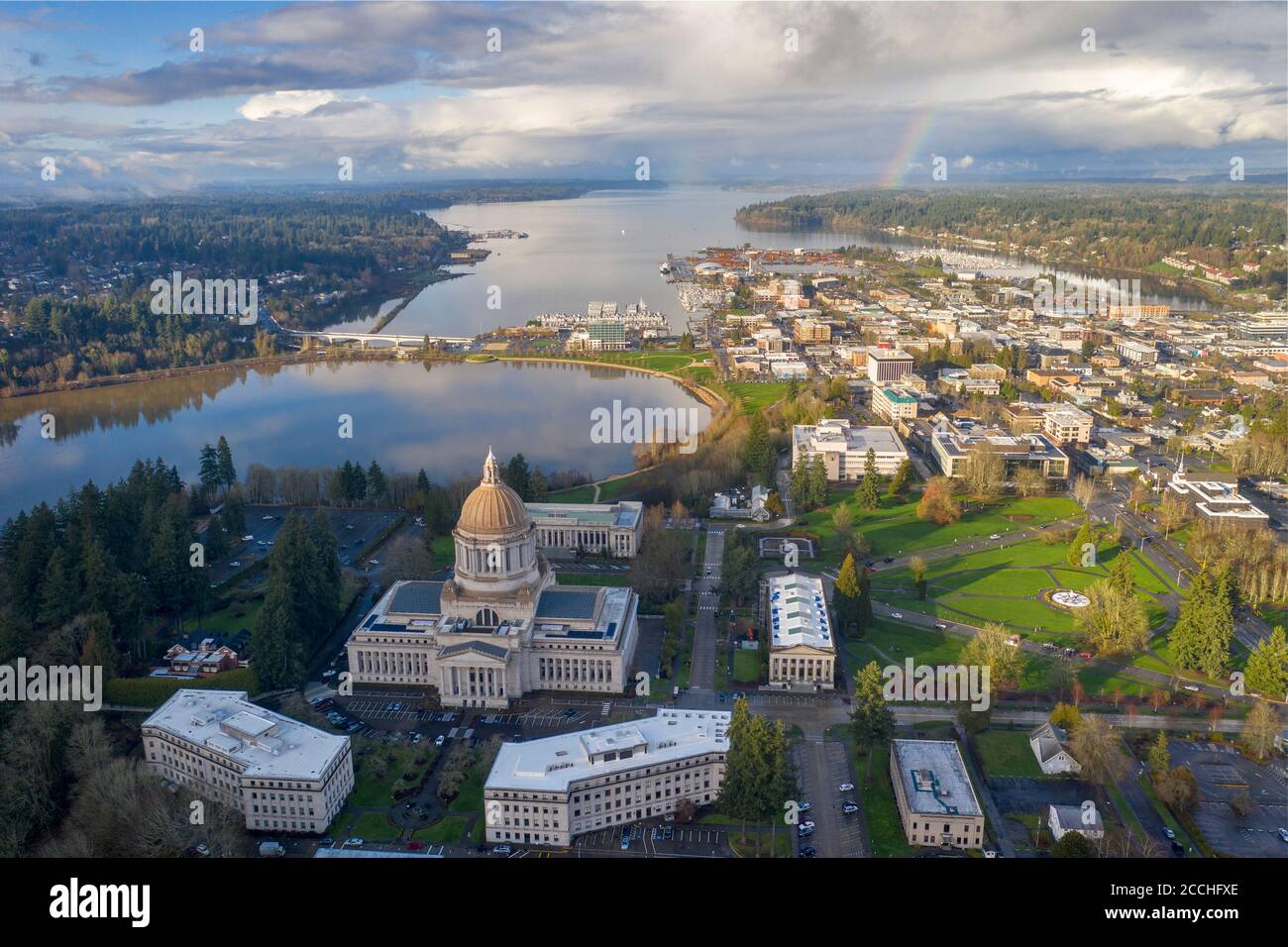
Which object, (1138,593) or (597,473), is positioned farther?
(597,473)

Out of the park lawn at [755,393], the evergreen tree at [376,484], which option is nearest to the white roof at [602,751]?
the evergreen tree at [376,484]

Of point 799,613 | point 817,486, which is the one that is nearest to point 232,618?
point 799,613

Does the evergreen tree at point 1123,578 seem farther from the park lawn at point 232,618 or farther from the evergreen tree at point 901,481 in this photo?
the park lawn at point 232,618

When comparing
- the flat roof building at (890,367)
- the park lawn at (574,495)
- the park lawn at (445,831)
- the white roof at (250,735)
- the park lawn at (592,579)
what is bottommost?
the park lawn at (445,831)
